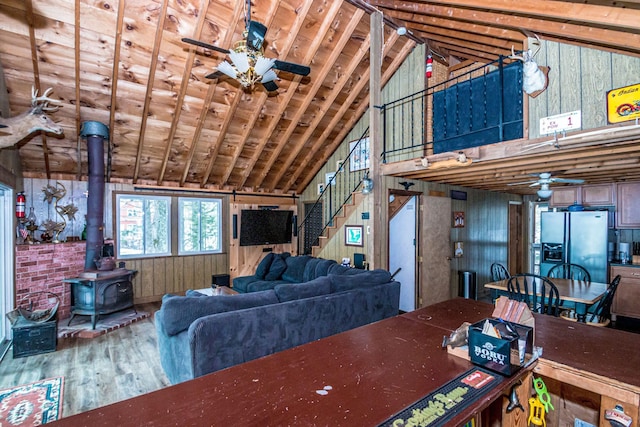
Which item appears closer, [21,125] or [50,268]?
[21,125]

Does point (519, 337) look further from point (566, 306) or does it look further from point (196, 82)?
point (196, 82)

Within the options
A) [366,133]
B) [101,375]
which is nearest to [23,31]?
[101,375]

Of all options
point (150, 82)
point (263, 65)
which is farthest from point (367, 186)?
point (150, 82)

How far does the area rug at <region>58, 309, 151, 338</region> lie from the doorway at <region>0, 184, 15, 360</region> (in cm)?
58

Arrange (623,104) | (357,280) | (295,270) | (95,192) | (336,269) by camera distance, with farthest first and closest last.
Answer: (295,270)
(95,192)
(336,269)
(357,280)
(623,104)

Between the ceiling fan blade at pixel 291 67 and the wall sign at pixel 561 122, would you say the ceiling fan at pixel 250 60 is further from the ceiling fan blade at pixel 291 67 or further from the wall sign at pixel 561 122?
the wall sign at pixel 561 122

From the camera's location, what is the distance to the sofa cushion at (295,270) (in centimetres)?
574

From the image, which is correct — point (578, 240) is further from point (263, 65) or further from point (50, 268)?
point (50, 268)

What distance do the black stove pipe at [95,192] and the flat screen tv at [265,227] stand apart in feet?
8.51

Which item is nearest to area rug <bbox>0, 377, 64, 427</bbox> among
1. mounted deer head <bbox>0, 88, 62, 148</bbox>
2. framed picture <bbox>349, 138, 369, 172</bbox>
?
mounted deer head <bbox>0, 88, 62, 148</bbox>

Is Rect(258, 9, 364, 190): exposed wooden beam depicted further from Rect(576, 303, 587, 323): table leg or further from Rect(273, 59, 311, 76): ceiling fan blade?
Rect(576, 303, 587, 323): table leg

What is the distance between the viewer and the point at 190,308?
276cm

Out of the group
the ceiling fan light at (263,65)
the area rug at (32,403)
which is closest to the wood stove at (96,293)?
the area rug at (32,403)

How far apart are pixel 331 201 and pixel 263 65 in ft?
13.5
